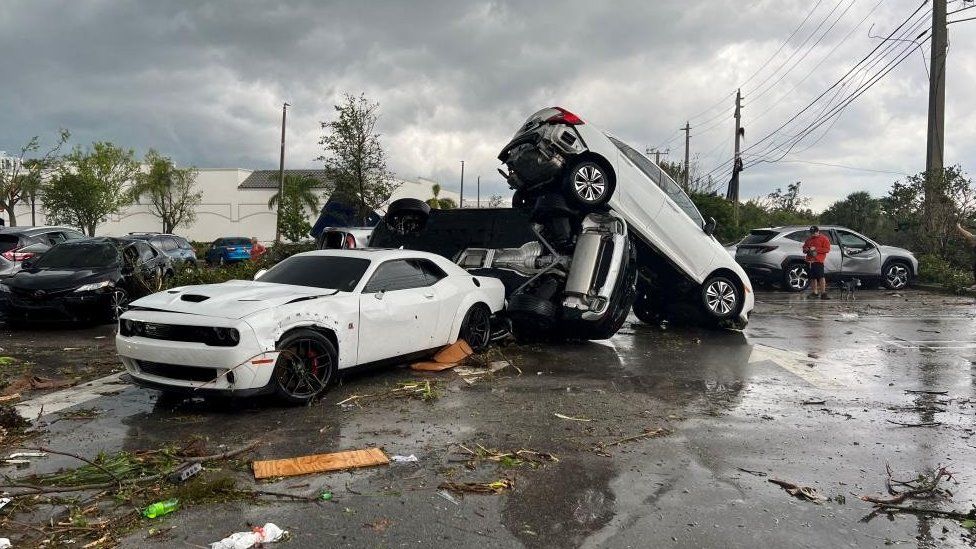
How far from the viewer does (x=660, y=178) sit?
10242 millimetres

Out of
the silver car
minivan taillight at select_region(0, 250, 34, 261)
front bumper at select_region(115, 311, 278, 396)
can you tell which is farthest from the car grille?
the silver car

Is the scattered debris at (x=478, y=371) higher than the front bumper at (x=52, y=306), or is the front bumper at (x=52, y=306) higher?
the front bumper at (x=52, y=306)

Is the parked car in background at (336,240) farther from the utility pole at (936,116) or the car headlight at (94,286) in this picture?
the utility pole at (936,116)

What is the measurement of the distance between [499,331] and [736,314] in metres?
4.00

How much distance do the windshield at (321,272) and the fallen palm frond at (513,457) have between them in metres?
2.45

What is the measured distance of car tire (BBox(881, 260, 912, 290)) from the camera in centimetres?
1784

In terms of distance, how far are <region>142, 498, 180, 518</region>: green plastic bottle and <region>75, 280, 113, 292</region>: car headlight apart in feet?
26.6

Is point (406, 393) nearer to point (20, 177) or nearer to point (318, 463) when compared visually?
point (318, 463)

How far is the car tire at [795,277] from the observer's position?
1700 centimetres

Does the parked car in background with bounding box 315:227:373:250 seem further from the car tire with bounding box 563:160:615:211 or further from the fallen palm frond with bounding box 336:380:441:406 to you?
the fallen palm frond with bounding box 336:380:441:406

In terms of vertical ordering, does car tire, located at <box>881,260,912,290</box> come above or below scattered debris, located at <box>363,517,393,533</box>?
above

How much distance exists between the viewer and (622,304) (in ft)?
29.9

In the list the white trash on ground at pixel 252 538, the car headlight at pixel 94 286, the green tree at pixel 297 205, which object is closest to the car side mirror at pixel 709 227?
the white trash on ground at pixel 252 538

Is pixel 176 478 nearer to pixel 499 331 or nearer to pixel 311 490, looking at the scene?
pixel 311 490
